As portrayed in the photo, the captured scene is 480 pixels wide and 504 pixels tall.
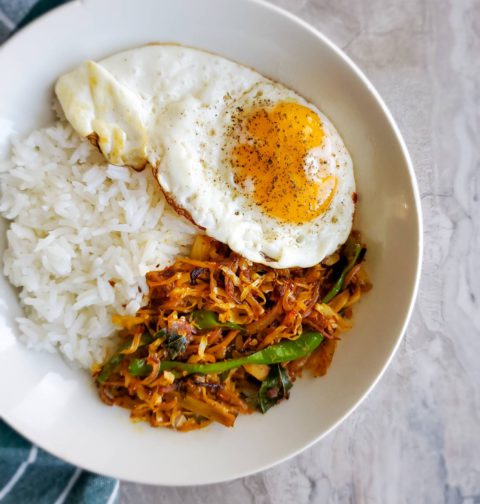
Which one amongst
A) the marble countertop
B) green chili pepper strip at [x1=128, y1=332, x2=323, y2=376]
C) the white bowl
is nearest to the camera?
the white bowl

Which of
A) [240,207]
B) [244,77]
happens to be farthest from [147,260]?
[244,77]

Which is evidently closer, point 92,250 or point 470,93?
point 92,250

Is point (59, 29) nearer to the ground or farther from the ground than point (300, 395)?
farther from the ground

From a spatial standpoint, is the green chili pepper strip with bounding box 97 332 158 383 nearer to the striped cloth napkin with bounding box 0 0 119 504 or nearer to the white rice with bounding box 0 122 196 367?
the white rice with bounding box 0 122 196 367

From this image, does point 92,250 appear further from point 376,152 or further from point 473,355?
point 473,355

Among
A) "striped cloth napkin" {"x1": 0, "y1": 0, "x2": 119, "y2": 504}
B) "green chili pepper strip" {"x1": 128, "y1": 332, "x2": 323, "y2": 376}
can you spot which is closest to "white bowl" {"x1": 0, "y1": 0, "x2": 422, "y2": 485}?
"green chili pepper strip" {"x1": 128, "y1": 332, "x2": 323, "y2": 376}

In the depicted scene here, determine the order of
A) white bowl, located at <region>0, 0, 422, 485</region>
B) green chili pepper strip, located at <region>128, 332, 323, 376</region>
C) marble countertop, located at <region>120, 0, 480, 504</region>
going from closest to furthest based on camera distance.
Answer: white bowl, located at <region>0, 0, 422, 485</region> → green chili pepper strip, located at <region>128, 332, 323, 376</region> → marble countertop, located at <region>120, 0, 480, 504</region>

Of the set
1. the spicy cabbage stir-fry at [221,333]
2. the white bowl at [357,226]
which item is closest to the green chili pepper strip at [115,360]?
the spicy cabbage stir-fry at [221,333]
